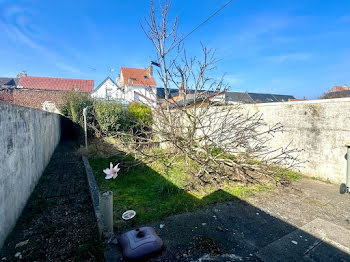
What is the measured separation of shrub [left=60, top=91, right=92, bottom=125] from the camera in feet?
37.7

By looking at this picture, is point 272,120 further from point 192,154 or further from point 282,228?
point 282,228

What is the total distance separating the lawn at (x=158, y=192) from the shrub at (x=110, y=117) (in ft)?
12.5

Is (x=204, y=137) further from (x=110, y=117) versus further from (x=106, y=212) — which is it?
(x=110, y=117)

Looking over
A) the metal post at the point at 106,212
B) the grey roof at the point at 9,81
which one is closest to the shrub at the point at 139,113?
the metal post at the point at 106,212

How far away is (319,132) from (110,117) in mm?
8620

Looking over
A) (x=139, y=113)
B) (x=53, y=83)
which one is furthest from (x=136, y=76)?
(x=139, y=113)

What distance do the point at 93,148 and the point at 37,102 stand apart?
12359mm

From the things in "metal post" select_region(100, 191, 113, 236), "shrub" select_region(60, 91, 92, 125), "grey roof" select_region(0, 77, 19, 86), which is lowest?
"metal post" select_region(100, 191, 113, 236)

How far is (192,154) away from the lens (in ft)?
18.4

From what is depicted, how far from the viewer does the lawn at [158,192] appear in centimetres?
357

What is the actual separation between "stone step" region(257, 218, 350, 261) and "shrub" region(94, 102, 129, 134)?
26.8 feet

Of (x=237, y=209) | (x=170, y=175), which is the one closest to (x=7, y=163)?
(x=170, y=175)

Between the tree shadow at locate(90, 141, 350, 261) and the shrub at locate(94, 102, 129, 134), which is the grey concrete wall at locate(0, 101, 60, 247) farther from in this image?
the shrub at locate(94, 102, 129, 134)

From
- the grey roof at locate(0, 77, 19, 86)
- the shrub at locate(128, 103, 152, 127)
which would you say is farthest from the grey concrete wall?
the grey roof at locate(0, 77, 19, 86)
